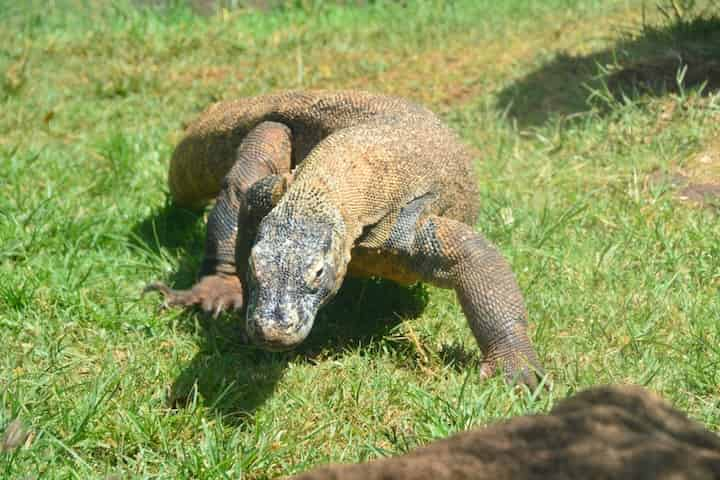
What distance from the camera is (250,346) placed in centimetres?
415

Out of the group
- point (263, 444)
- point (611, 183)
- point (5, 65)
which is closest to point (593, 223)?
point (611, 183)

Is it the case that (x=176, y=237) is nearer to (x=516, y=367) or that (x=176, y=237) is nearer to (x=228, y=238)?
(x=228, y=238)

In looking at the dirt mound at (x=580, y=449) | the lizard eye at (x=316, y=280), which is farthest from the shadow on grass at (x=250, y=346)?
the dirt mound at (x=580, y=449)

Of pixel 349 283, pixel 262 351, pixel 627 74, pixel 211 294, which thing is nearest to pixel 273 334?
pixel 262 351

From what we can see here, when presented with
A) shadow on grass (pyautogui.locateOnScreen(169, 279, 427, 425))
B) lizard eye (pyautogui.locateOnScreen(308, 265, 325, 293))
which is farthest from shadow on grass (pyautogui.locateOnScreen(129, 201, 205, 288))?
lizard eye (pyautogui.locateOnScreen(308, 265, 325, 293))

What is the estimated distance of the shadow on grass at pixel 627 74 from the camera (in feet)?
21.8

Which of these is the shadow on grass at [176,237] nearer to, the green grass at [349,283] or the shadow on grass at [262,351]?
the green grass at [349,283]

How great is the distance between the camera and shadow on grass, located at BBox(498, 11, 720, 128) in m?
6.63

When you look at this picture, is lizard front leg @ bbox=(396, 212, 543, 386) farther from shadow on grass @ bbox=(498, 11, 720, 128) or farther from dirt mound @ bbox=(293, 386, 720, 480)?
shadow on grass @ bbox=(498, 11, 720, 128)

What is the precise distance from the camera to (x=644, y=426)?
76.8 inches

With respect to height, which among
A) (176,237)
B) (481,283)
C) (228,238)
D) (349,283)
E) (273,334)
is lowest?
(176,237)

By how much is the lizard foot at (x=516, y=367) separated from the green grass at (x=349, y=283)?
69mm

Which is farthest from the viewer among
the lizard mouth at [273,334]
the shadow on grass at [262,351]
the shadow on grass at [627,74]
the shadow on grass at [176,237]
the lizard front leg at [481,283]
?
the shadow on grass at [627,74]

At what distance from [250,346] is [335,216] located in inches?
33.4
